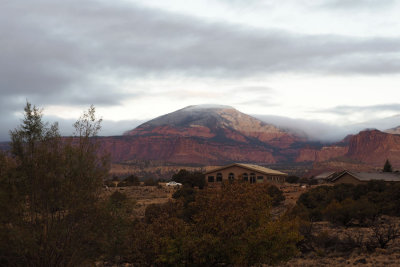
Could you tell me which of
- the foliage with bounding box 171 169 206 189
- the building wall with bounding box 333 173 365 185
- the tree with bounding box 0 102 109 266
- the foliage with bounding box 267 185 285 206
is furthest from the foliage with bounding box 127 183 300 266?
the foliage with bounding box 171 169 206 189

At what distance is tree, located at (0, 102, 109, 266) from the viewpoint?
48.8 ft

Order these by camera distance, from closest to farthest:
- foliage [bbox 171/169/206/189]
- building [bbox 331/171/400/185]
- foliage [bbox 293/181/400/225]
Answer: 1. foliage [bbox 293/181/400/225]
2. building [bbox 331/171/400/185]
3. foliage [bbox 171/169/206/189]

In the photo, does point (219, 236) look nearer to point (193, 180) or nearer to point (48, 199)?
point (48, 199)

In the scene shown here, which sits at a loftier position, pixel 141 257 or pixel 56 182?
pixel 56 182

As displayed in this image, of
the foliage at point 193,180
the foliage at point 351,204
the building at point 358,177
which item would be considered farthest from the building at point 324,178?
the foliage at point 351,204

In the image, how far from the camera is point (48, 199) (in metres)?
15.2

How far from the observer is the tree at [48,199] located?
586 inches

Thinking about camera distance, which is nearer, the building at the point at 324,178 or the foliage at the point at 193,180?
the foliage at the point at 193,180

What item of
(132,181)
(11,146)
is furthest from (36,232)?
(132,181)

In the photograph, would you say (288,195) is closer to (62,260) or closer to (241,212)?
(241,212)

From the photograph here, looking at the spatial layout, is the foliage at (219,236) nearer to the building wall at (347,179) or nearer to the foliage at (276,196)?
the foliage at (276,196)

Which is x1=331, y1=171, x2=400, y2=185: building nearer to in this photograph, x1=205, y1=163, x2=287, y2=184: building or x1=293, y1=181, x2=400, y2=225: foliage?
x1=293, y1=181, x2=400, y2=225: foliage

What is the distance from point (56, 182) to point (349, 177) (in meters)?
64.3

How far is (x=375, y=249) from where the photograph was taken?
2809cm
